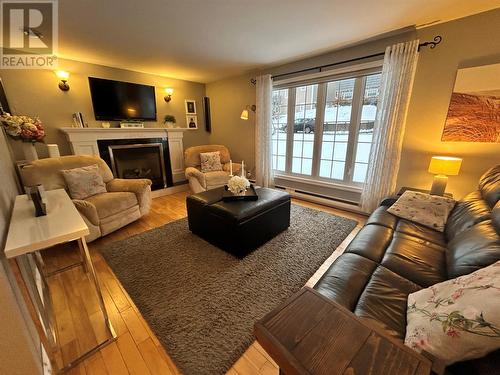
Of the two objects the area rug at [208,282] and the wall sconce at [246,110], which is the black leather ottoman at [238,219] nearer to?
the area rug at [208,282]

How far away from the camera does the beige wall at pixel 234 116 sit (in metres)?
4.07

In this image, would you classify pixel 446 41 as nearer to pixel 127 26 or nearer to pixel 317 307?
pixel 317 307

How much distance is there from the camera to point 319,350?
52cm

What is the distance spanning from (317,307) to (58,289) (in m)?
2.11

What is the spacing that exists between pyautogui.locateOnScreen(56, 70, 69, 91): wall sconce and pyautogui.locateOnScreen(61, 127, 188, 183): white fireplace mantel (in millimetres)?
673

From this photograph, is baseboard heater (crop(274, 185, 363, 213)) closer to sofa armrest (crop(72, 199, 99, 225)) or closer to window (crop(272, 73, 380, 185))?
window (crop(272, 73, 380, 185))

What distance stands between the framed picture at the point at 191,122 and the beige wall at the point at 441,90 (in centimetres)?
318

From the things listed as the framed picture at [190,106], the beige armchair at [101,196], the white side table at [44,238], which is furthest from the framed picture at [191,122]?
the white side table at [44,238]

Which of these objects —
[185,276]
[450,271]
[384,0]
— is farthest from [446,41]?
[185,276]

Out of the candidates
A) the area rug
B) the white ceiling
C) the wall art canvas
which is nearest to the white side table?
the area rug

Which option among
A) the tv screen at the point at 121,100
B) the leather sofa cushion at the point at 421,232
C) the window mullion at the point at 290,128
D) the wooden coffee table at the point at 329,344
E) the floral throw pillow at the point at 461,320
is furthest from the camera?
the window mullion at the point at 290,128

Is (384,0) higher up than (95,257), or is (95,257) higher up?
(384,0)

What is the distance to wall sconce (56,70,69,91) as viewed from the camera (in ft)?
9.65

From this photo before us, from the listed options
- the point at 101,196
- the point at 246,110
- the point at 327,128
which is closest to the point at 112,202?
the point at 101,196
